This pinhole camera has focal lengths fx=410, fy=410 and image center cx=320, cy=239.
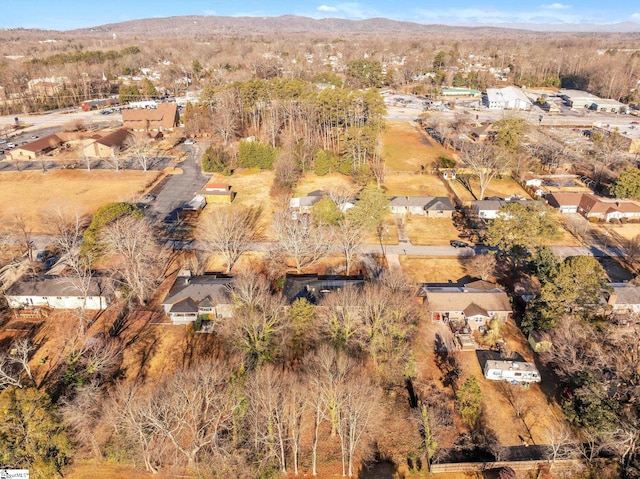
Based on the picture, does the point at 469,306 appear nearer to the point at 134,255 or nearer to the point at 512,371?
the point at 512,371

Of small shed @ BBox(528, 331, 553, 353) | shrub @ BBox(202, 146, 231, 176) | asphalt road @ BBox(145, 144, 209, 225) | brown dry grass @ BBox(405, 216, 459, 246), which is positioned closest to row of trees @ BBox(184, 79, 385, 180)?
shrub @ BBox(202, 146, 231, 176)

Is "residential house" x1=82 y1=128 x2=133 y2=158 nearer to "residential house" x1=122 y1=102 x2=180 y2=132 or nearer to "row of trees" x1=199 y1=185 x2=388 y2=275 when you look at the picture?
"residential house" x1=122 y1=102 x2=180 y2=132

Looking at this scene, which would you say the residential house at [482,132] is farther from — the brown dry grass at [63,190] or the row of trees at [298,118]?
the brown dry grass at [63,190]

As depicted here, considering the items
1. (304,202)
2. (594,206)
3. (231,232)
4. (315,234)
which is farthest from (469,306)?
(594,206)

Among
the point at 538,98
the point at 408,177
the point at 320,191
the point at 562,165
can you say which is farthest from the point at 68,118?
the point at 538,98

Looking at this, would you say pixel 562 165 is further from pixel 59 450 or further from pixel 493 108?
pixel 59 450

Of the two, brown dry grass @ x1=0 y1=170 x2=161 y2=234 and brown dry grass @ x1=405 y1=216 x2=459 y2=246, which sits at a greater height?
brown dry grass @ x1=0 y1=170 x2=161 y2=234
